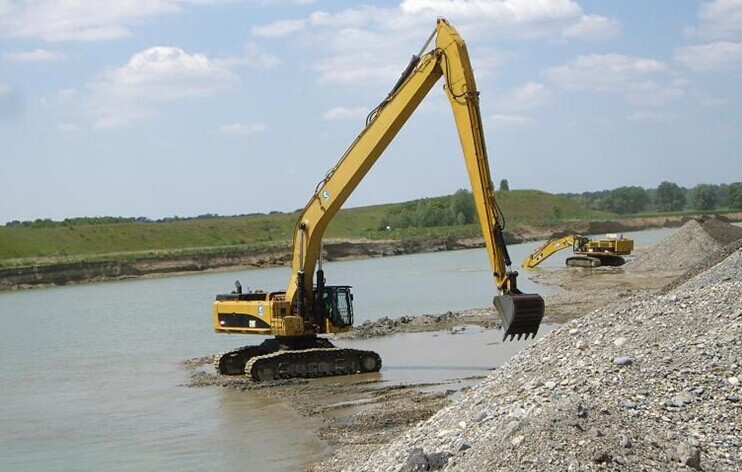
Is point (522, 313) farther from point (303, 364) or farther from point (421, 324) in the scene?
point (421, 324)

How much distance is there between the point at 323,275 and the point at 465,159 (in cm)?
533

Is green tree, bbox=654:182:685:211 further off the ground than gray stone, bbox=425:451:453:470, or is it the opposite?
green tree, bbox=654:182:685:211

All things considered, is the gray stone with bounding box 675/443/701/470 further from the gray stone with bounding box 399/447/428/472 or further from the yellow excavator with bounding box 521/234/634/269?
the yellow excavator with bounding box 521/234/634/269

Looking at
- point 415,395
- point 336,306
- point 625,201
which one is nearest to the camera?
point 415,395

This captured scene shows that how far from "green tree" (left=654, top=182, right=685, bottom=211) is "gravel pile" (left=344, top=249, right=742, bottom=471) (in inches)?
7321

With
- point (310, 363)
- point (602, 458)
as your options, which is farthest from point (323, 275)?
point (602, 458)

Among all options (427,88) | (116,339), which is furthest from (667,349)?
(116,339)

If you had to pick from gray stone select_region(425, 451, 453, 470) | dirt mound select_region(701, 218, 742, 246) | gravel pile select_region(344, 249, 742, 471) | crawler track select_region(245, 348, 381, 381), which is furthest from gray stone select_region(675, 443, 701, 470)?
dirt mound select_region(701, 218, 742, 246)

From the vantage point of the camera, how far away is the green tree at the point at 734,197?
160 metres

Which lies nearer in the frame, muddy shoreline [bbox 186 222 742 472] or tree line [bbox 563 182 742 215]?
muddy shoreline [bbox 186 222 742 472]

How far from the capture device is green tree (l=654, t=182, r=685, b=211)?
194 m

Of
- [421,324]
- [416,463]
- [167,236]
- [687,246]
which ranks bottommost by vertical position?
[421,324]

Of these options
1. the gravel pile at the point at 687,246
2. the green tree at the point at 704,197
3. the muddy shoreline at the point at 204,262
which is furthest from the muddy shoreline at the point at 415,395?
the green tree at the point at 704,197

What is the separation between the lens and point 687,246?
5022 centimetres
